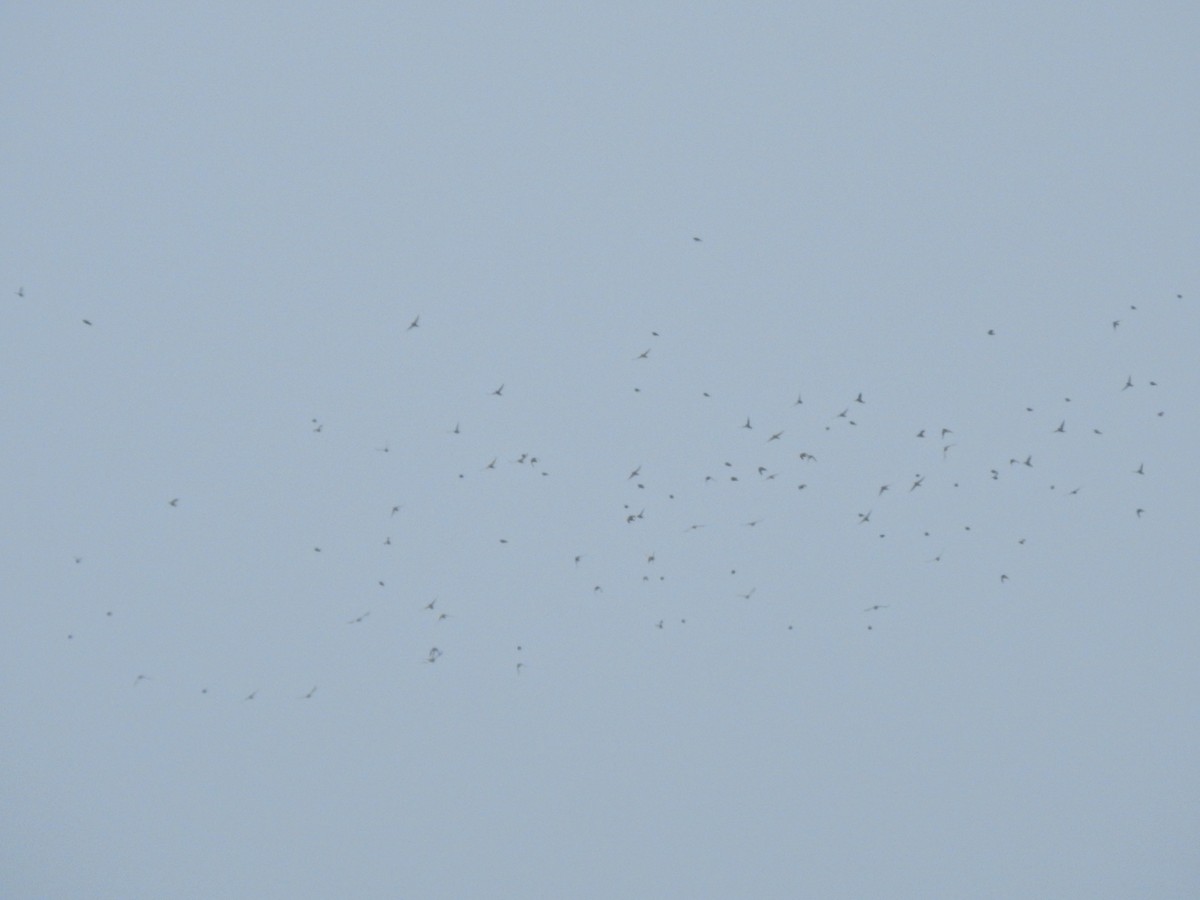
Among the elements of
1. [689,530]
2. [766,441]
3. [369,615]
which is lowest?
[369,615]

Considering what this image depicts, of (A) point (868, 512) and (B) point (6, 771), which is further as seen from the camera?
(B) point (6, 771)

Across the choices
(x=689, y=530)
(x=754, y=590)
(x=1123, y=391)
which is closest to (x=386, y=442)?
(x=689, y=530)

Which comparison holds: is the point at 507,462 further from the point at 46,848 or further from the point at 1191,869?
the point at 1191,869

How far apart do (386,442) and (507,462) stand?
14.3 m

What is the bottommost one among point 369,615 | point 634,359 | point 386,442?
point 369,615

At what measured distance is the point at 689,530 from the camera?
9838 centimetres

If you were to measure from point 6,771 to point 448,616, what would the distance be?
51.8 m

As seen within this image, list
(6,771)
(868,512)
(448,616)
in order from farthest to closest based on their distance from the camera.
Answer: (6,771), (448,616), (868,512)

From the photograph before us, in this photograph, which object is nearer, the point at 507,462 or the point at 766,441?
the point at 766,441

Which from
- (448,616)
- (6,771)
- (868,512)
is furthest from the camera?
(6,771)

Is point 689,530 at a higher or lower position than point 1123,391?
lower

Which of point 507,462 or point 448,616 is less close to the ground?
point 507,462

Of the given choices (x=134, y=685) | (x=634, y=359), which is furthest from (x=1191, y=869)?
(x=134, y=685)

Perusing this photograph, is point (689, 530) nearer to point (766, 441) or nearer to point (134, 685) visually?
point (766, 441)
